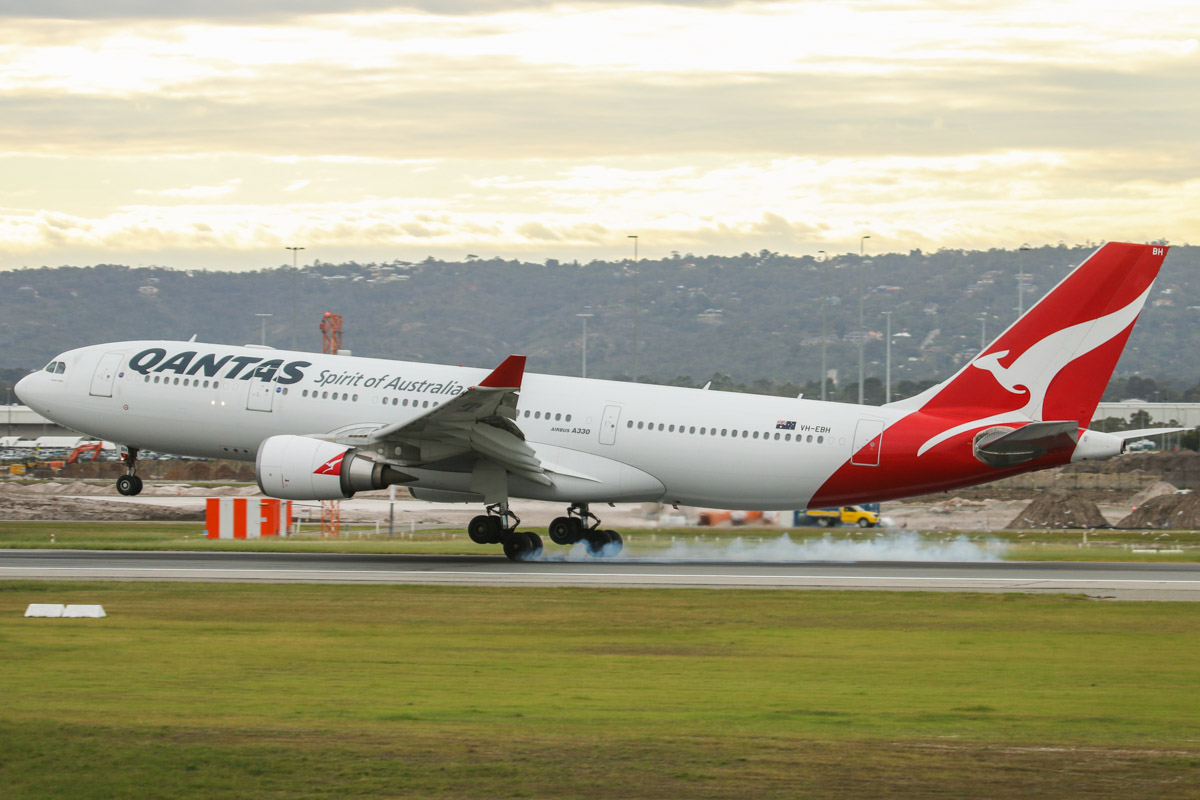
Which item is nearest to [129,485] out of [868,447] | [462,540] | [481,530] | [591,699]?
[481,530]

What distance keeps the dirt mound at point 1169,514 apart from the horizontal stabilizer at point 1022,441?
31.9 metres

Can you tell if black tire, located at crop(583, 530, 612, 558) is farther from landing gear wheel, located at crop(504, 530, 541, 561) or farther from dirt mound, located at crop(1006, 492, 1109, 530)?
dirt mound, located at crop(1006, 492, 1109, 530)

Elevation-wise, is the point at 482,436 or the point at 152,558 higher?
the point at 482,436

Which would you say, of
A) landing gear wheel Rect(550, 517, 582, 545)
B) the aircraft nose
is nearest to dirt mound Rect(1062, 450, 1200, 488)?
landing gear wheel Rect(550, 517, 582, 545)

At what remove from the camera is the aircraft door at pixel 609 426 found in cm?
3591

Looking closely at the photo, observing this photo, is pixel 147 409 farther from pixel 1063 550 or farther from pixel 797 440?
pixel 1063 550

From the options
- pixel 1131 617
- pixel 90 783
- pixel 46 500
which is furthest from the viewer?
pixel 46 500

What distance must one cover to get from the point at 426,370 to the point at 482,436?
4628 mm

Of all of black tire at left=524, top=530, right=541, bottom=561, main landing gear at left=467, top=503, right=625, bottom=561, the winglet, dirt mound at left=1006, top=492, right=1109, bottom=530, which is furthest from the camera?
dirt mound at left=1006, top=492, right=1109, bottom=530

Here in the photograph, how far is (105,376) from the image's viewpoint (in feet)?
129

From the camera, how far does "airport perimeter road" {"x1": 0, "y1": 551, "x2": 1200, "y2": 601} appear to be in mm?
29344

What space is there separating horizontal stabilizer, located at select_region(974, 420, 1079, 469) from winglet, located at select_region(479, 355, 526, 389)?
1157cm

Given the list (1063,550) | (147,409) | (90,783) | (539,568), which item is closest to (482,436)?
(539,568)

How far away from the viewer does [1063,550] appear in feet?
135
